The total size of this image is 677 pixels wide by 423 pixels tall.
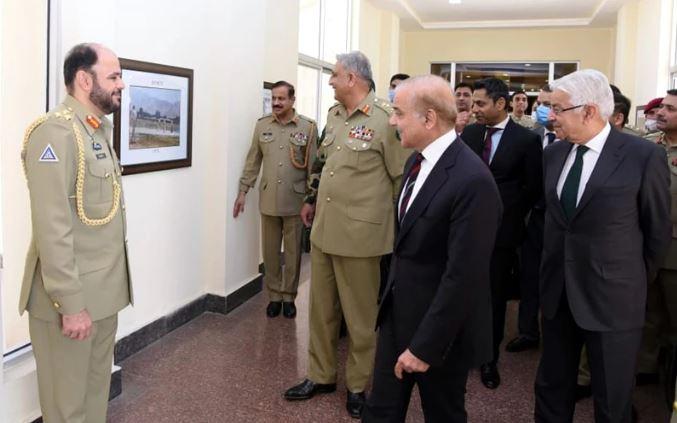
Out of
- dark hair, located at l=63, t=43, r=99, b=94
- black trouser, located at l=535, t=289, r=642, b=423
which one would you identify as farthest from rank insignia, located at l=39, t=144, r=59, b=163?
black trouser, located at l=535, t=289, r=642, b=423

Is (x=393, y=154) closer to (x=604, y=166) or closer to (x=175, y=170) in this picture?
(x=604, y=166)

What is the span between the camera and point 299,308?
423cm

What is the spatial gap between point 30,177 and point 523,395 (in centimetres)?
248

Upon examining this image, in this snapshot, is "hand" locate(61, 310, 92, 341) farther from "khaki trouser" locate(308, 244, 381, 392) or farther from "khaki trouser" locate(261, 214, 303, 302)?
"khaki trouser" locate(261, 214, 303, 302)

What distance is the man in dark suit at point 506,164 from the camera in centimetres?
293

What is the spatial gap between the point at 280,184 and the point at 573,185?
2324mm

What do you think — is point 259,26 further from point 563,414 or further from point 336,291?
point 563,414

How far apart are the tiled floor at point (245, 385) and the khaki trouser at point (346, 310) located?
7.2 inches

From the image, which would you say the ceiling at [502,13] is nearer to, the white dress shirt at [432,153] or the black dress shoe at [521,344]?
the black dress shoe at [521,344]

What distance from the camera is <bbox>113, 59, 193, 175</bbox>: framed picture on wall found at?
3.11 meters

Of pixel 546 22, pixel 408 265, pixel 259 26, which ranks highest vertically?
pixel 546 22

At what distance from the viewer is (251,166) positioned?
4.08 meters

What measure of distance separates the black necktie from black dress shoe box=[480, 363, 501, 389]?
1.30 m

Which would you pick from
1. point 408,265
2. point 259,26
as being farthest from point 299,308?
point 408,265
